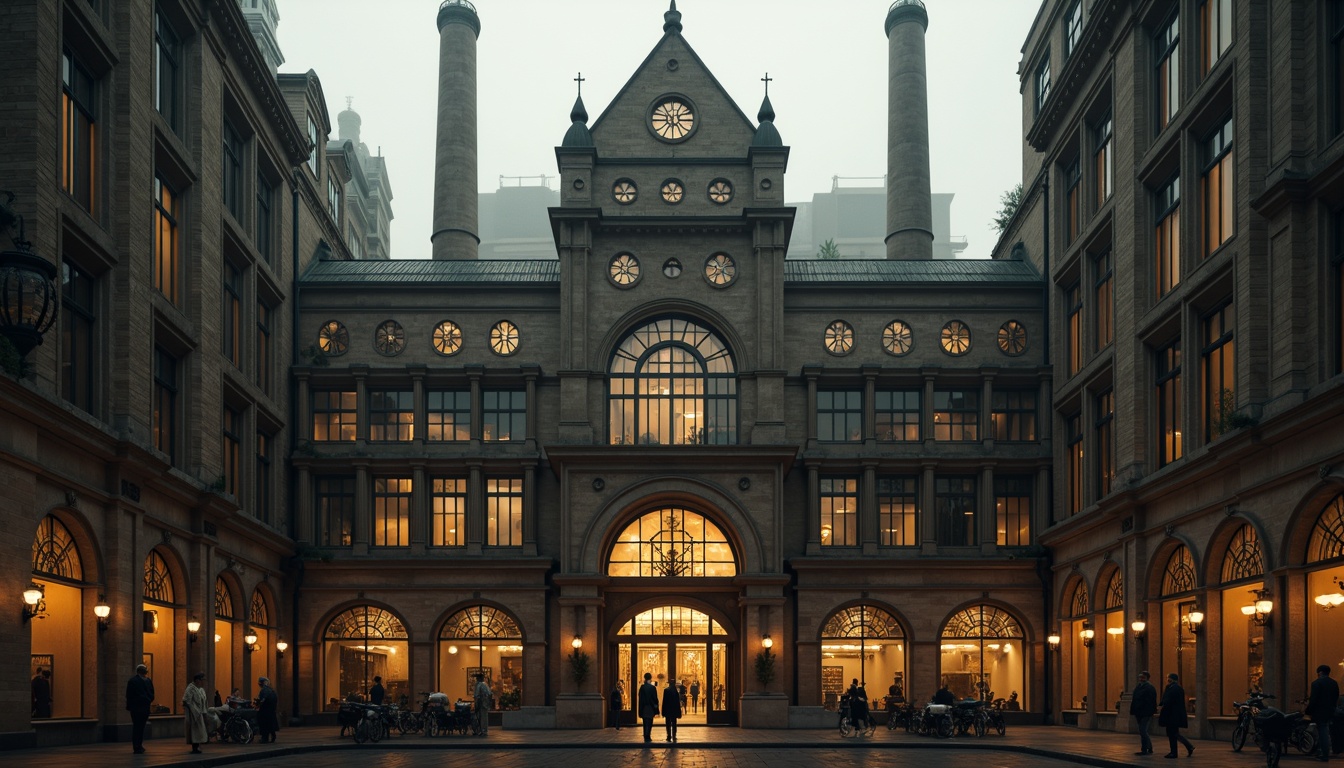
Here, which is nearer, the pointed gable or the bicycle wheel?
the bicycle wheel

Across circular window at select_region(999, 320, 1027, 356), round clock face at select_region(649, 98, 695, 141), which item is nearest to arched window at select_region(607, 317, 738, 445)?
round clock face at select_region(649, 98, 695, 141)

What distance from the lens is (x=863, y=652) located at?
4975cm

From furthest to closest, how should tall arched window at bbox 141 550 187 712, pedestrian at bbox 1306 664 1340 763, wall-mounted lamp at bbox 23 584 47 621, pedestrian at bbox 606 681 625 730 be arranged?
1. pedestrian at bbox 606 681 625 730
2. tall arched window at bbox 141 550 187 712
3. wall-mounted lamp at bbox 23 584 47 621
4. pedestrian at bbox 1306 664 1340 763

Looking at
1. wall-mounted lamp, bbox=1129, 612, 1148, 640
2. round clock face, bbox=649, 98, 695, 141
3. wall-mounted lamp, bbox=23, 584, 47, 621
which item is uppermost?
round clock face, bbox=649, 98, 695, 141

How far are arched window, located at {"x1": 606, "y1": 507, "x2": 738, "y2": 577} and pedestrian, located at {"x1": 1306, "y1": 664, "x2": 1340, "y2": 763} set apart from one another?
2612cm

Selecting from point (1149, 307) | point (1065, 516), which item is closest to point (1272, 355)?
point (1149, 307)

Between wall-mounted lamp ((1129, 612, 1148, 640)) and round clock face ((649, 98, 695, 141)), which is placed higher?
round clock face ((649, 98, 695, 141))

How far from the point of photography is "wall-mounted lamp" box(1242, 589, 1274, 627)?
29.3m

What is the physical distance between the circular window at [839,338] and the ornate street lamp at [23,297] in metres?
31.9

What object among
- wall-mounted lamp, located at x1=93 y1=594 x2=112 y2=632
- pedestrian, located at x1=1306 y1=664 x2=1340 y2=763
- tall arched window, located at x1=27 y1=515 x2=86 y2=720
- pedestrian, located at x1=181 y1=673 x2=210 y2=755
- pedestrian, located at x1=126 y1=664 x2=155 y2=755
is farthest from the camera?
wall-mounted lamp, located at x1=93 y1=594 x2=112 y2=632

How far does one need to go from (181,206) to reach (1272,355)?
27.0m

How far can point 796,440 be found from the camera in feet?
167

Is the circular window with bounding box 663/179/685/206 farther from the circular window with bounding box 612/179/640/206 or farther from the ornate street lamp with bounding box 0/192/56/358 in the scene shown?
the ornate street lamp with bounding box 0/192/56/358

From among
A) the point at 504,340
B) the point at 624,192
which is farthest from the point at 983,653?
the point at 624,192
